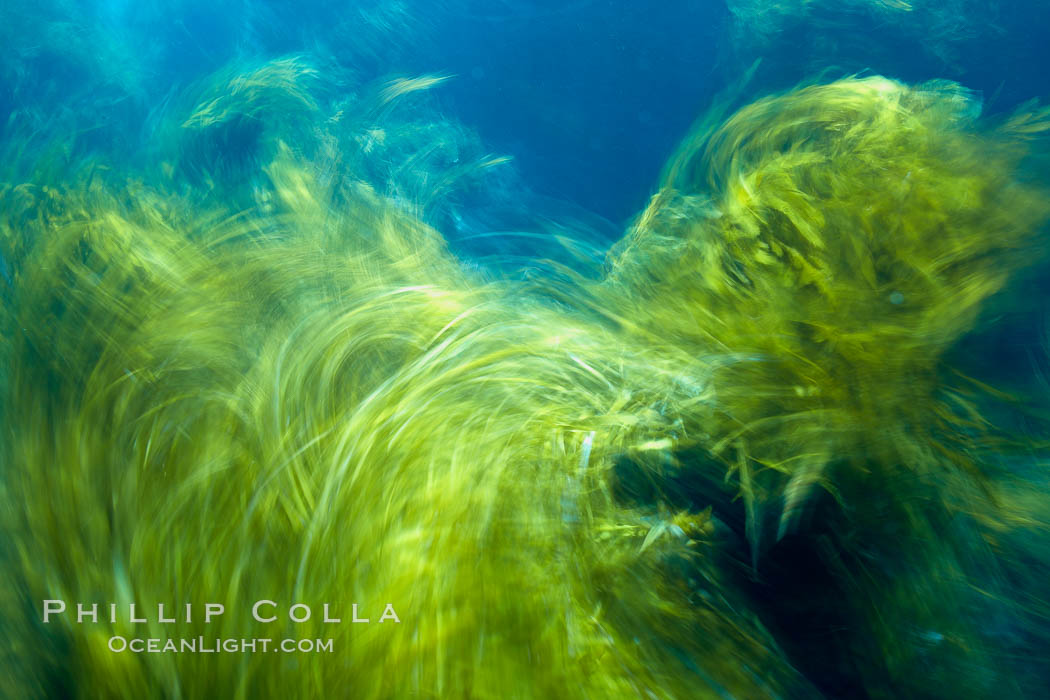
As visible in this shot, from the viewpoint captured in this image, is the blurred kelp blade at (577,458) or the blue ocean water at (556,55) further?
the blue ocean water at (556,55)

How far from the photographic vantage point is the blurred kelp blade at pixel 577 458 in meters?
0.46

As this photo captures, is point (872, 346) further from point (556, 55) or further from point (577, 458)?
point (556, 55)

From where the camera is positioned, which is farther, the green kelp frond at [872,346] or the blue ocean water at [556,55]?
the blue ocean water at [556,55]

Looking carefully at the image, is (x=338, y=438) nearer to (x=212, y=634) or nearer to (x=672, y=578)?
(x=212, y=634)

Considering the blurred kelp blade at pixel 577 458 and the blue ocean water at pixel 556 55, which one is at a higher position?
the blue ocean water at pixel 556 55

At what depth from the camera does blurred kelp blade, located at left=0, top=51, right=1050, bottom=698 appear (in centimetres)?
46

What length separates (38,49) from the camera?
4.65ft

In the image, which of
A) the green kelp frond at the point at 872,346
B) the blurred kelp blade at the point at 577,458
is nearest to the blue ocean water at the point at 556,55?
the blurred kelp blade at the point at 577,458

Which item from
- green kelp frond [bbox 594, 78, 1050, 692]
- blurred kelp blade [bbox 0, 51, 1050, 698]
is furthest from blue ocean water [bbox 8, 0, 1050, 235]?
green kelp frond [bbox 594, 78, 1050, 692]

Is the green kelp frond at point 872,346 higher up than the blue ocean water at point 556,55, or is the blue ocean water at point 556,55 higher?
the blue ocean water at point 556,55

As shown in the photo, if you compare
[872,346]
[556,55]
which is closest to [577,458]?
[872,346]

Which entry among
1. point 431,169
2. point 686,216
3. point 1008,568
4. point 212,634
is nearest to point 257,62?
point 431,169

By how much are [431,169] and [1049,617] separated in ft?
3.60

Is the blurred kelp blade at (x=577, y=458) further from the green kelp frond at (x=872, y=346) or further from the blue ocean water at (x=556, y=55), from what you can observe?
the blue ocean water at (x=556, y=55)
